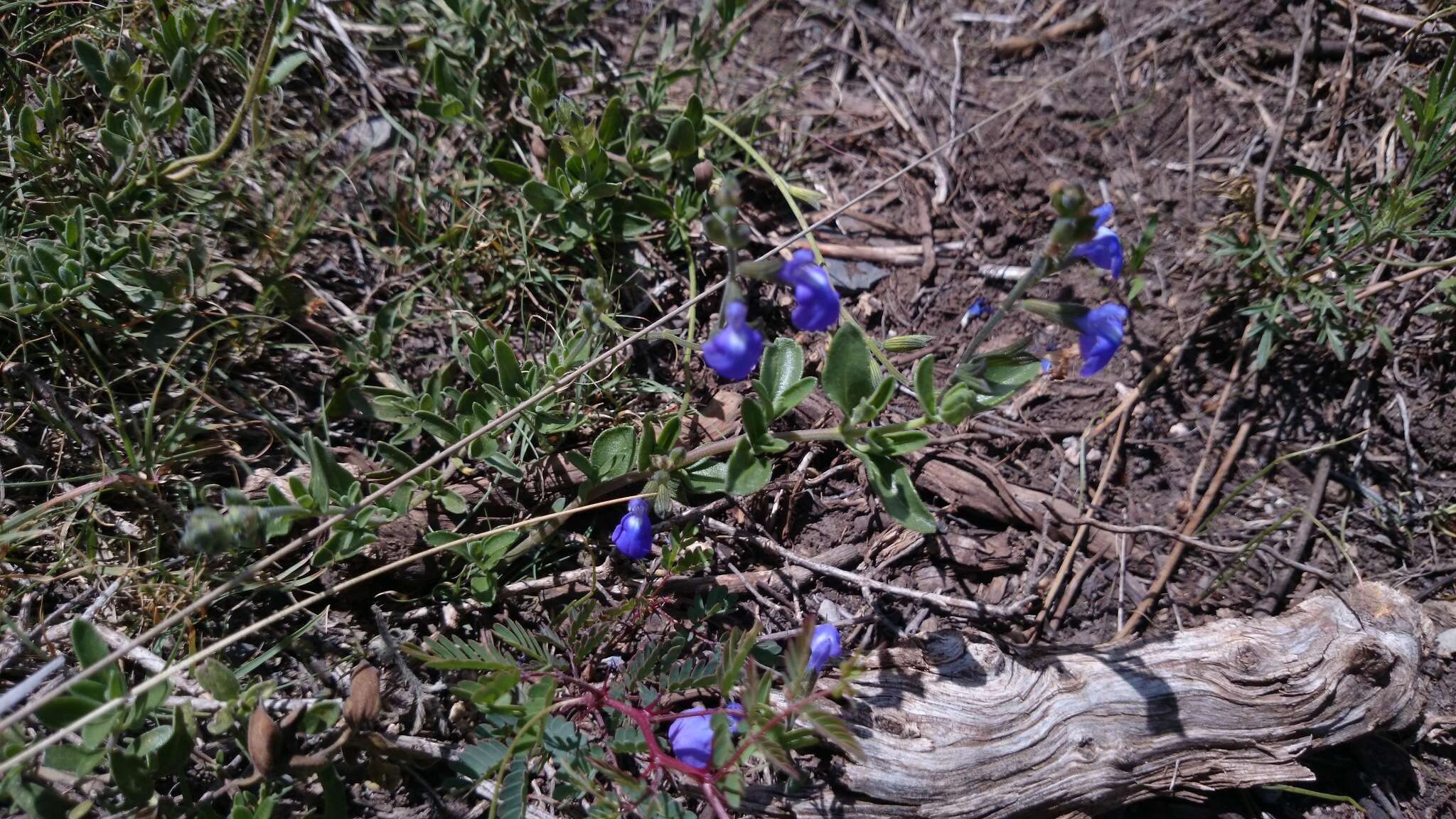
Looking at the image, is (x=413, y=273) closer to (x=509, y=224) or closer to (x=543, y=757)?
(x=509, y=224)

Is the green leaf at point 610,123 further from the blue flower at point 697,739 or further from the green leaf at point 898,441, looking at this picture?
the blue flower at point 697,739

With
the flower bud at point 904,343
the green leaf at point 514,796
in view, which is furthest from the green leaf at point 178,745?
the flower bud at point 904,343

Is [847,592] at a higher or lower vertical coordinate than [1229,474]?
→ lower

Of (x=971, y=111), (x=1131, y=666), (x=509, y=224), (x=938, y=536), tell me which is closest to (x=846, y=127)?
(x=971, y=111)

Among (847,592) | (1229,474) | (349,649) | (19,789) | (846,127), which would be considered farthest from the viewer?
(846,127)

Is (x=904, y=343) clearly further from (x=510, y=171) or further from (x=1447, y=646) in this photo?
(x=1447, y=646)

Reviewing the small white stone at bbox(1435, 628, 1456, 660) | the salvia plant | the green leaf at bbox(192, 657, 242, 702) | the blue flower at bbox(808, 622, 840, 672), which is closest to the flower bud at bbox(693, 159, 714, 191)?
the salvia plant
